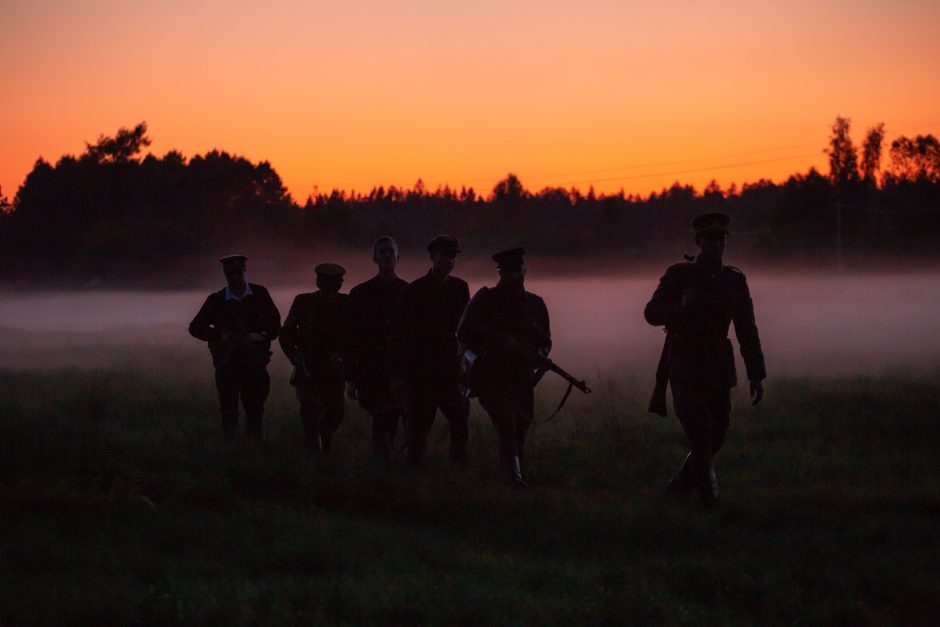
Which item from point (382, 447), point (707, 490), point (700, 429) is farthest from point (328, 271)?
point (707, 490)

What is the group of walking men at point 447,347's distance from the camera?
9336 mm

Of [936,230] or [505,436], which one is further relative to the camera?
[936,230]

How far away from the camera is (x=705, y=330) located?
931 cm

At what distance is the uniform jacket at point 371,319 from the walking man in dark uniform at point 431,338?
1.59 feet

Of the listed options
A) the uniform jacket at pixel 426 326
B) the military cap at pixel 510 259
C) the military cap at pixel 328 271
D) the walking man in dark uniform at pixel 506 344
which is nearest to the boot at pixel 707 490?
the walking man in dark uniform at pixel 506 344

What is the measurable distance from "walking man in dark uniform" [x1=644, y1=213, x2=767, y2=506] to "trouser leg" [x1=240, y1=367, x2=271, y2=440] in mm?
4394

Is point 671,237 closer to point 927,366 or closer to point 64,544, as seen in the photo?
point 927,366

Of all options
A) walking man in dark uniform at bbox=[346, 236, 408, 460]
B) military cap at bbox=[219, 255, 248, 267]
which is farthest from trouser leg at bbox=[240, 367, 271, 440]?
walking man in dark uniform at bbox=[346, 236, 408, 460]

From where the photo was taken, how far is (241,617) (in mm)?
5945

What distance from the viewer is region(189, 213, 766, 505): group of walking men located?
9336mm

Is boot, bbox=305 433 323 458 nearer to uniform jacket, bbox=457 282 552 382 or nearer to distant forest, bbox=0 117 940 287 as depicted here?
uniform jacket, bbox=457 282 552 382

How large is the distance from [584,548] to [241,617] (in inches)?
103

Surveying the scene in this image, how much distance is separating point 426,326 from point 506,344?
0.74m

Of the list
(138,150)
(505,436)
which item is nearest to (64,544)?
(505,436)
